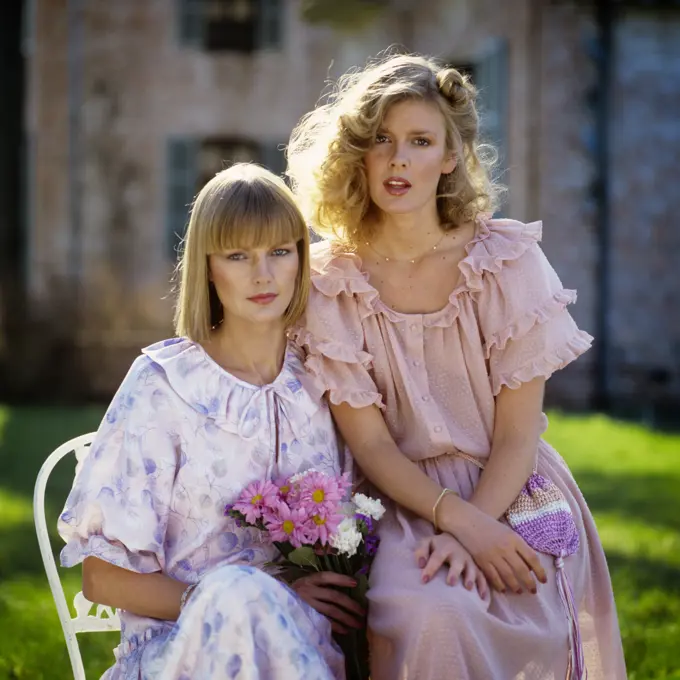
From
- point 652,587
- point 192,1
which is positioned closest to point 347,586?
point 652,587

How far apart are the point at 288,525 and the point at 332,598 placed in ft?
0.76

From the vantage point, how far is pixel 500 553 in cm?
→ 343

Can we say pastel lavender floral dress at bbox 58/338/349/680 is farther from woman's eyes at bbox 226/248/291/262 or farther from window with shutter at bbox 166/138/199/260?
window with shutter at bbox 166/138/199/260

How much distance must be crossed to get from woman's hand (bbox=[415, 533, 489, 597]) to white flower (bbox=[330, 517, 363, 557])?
20 centimetres

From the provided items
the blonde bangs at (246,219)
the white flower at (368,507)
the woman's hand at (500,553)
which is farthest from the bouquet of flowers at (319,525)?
the blonde bangs at (246,219)

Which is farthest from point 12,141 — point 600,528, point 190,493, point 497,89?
point 190,493

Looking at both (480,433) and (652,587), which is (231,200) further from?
(652,587)

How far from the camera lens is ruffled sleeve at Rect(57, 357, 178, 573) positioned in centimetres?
324

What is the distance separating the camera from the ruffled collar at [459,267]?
148 inches

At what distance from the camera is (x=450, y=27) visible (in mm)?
14859

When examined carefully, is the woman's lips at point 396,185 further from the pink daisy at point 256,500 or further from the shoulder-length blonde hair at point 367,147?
the pink daisy at point 256,500

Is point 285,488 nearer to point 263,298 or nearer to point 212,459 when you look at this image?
point 212,459

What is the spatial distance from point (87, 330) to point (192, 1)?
4.05 meters

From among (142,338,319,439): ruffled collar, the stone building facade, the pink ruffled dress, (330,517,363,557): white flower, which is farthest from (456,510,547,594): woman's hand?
the stone building facade
